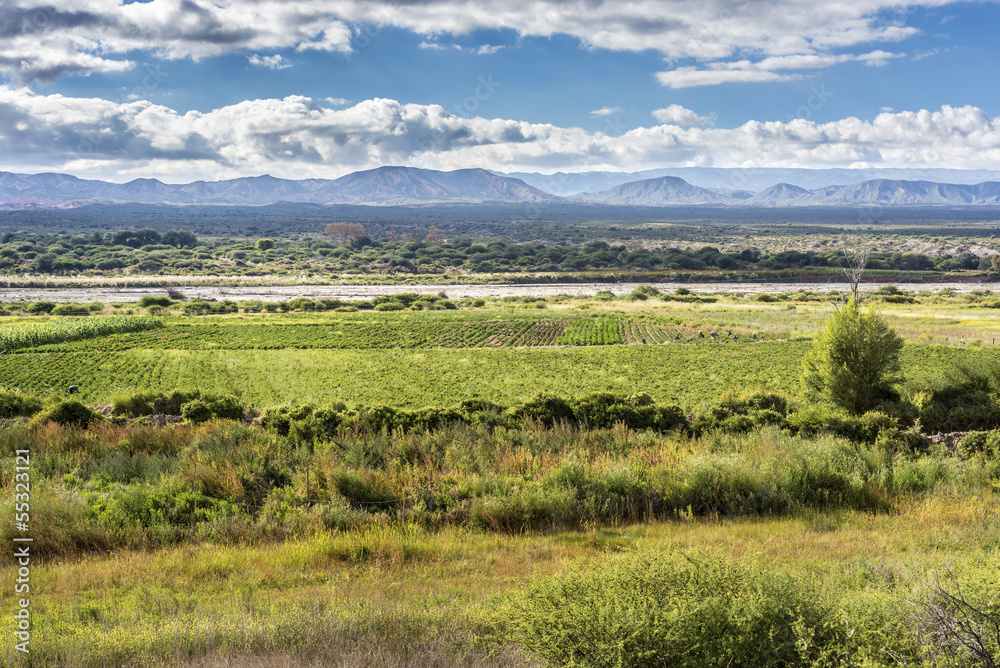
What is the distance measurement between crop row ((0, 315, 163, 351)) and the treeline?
318 ft

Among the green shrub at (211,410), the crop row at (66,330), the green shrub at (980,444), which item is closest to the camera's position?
the green shrub at (980,444)

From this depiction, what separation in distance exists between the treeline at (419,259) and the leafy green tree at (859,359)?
13012 cm

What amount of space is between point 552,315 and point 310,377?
40.5 metres

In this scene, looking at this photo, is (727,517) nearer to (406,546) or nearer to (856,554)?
(856,554)

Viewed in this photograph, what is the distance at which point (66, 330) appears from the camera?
5141 cm

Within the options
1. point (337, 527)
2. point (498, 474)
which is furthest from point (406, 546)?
point (498, 474)

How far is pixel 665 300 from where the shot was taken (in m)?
91.7

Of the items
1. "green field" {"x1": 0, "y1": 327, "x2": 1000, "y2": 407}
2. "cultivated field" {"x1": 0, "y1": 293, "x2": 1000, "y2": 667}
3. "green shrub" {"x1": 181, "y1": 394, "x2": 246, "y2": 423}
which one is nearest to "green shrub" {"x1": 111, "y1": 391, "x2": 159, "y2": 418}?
"cultivated field" {"x1": 0, "y1": 293, "x2": 1000, "y2": 667}

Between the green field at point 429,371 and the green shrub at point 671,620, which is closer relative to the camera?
the green shrub at point 671,620

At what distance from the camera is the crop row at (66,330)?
46.8 metres

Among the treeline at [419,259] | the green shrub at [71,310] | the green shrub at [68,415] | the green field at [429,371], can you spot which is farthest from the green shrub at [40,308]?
the green shrub at [68,415]

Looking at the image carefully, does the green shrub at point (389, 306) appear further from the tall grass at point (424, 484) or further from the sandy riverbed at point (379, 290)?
the tall grass at point (424, 484)

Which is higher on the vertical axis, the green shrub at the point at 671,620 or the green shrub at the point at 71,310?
the green shrub at the point at 671,620

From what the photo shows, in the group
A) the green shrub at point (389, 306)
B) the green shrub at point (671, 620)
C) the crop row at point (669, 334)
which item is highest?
the green shrub at point (671, 620)
